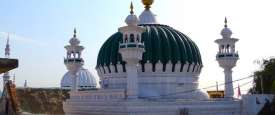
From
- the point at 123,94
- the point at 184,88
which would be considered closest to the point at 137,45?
the point at 123,94

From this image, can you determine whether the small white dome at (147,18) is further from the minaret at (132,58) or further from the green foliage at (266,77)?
the green foliage at (266,77)

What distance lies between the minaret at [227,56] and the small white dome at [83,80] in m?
17.4

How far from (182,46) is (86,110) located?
588cm

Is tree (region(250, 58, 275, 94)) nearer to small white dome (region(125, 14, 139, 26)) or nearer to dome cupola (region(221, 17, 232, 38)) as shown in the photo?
dome cupola (region(221, 17, 232, 38))

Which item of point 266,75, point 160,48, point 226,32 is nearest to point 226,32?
point 226,32

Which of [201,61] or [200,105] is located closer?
[200,105]

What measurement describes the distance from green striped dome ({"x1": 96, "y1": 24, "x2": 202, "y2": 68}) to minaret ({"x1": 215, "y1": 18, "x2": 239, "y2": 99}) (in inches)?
51.5

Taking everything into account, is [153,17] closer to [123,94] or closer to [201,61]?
[201,61]

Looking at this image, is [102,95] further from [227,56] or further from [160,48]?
[227,56]

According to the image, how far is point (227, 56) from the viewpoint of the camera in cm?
2123

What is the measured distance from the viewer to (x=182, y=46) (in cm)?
2127

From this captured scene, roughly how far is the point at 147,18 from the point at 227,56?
496 centimetres

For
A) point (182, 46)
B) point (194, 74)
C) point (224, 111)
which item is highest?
point (182, 46)

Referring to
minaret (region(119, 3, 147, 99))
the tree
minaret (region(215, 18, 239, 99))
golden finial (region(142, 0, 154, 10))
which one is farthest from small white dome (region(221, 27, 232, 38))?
minaret (region(119, 3, 147, 99))
